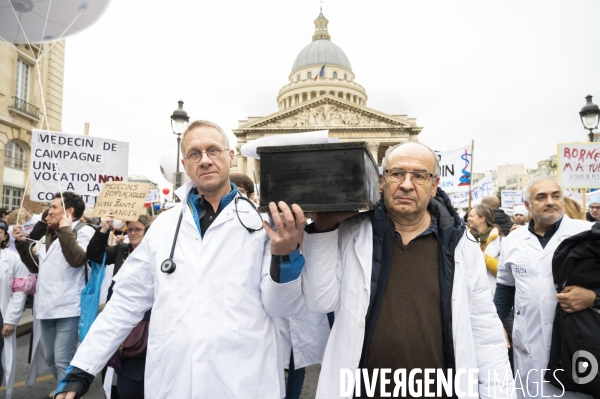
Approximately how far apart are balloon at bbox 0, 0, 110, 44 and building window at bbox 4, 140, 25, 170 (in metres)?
12.7

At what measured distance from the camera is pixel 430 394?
5.88 ft

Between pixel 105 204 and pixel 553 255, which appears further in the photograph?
pixel 105 204

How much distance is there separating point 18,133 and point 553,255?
19.4m

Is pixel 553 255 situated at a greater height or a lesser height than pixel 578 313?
greater

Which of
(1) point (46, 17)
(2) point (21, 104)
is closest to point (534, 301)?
(1) point (46, 17)

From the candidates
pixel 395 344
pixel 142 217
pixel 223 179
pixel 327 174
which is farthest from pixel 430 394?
pixel 142 217

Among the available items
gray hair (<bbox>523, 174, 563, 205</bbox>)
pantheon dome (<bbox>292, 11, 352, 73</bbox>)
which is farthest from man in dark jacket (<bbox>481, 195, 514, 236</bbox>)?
pantheon dome (<bbox>292, 11, 352, 73</bbox>)

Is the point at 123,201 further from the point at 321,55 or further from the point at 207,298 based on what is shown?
the point at 321,55

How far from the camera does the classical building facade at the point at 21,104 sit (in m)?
15.2

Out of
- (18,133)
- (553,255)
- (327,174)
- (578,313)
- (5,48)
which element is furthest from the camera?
(18,133)

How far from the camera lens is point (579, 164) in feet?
22.8

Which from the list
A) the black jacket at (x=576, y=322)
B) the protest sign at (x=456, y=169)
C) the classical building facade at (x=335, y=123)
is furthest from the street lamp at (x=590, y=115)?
the classical building facade at (x=335, y=123)

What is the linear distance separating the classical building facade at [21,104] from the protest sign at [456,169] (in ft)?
51.3

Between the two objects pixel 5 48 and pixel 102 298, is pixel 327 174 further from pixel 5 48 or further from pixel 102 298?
pixel 5 48
